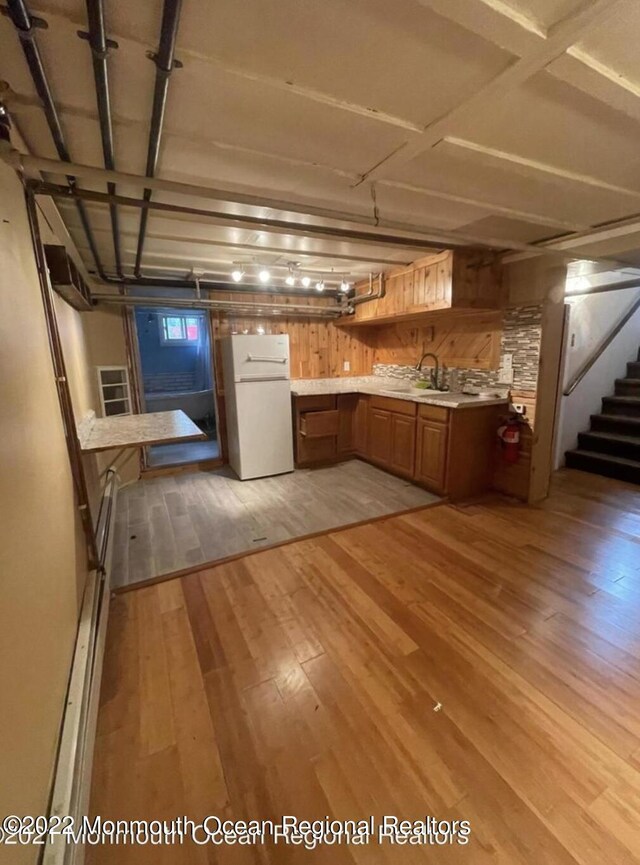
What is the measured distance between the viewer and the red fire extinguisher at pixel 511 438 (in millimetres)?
3295

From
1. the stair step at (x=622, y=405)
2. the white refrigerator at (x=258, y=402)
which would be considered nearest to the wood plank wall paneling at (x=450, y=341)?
the white refrigerator at (x=258, y=402)

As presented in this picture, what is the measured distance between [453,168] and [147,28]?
4.58 ft

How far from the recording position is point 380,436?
4301 millimetres

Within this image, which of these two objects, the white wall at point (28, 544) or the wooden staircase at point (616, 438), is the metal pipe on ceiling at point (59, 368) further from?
the wooden staircase at point (616, 438)

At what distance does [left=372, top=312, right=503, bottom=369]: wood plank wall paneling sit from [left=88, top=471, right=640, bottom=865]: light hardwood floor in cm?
203

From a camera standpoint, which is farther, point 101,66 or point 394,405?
point 394,405

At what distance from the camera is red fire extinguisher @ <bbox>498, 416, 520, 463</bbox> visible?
3.29 metres

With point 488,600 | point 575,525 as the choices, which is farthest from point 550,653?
point 575,525

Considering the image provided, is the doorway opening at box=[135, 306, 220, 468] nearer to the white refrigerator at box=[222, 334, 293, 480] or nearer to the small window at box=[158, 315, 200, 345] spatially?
the small window at box=[158, 315, 200, 345]

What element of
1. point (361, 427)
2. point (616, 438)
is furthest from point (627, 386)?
point (361, 427)

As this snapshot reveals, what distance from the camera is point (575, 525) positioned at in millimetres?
3000

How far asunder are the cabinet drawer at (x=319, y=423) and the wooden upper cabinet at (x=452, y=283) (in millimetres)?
1463

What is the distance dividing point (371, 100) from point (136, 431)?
7.02 ft

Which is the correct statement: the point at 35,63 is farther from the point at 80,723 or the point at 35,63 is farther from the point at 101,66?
the point at 80,723
